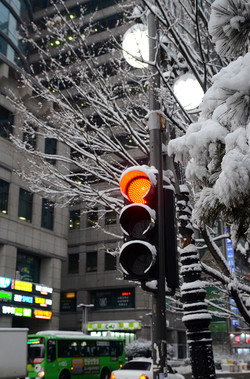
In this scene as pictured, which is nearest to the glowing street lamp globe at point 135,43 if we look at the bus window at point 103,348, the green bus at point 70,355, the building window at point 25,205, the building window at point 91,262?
the green bus at point 70,355

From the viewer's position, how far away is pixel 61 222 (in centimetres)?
4156

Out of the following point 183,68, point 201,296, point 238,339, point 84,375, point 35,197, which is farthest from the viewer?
point 238,339

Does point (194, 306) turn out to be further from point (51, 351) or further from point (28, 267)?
point (28, 267)

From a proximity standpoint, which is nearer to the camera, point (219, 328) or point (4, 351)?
point (4, 351)

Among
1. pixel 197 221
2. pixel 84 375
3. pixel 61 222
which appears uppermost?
pixel 61 222

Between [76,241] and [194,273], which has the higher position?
[76,241]

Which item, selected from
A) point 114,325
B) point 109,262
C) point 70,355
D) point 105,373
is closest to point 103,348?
point 105,373

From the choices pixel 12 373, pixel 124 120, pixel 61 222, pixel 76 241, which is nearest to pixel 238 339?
pixel 76 241

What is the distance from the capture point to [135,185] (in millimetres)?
4531

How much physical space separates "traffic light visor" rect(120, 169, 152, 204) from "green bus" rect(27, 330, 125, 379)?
2101 cm

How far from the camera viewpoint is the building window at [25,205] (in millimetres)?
36781

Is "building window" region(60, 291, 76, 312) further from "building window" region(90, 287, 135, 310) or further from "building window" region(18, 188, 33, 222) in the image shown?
"building window" region(18, 188, 33, 222)

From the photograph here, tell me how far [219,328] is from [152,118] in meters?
56.4

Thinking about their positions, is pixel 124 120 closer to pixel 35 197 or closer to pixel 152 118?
pixel 152 118
